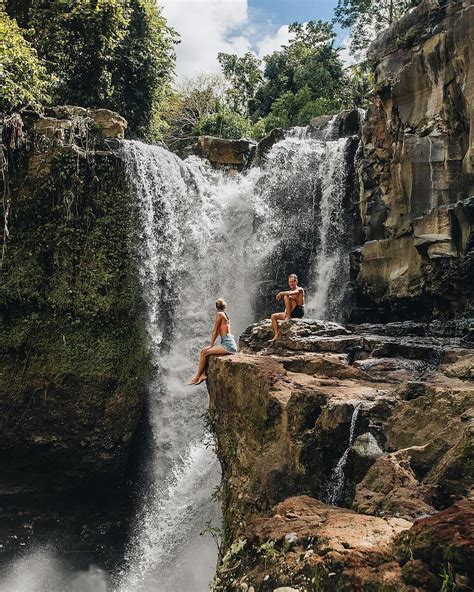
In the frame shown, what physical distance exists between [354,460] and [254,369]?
2.11 m

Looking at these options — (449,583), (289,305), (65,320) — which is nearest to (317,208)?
(289,305)

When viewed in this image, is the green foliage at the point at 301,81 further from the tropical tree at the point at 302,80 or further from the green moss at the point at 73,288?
the green moss at the point at 73,288

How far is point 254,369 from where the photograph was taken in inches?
273

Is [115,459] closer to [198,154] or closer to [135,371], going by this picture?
[135,371]

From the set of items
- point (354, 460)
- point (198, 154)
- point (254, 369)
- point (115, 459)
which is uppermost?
point (198, 154)

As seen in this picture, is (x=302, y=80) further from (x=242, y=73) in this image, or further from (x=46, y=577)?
(x=46, y=577)

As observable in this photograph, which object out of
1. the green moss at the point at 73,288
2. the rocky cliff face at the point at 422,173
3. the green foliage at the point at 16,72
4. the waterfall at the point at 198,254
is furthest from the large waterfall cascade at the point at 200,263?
the green foliage at the point at 16,72

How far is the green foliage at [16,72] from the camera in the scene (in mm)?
13570

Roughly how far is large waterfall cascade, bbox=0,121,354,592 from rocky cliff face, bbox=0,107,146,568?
66 centimetres

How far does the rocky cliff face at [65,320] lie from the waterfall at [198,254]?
69 cm

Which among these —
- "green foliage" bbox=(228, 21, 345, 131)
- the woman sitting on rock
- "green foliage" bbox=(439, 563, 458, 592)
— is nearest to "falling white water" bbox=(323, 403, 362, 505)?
"green foliage" bbox=(439, 563, 458, 592)

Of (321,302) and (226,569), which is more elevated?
(321,302)

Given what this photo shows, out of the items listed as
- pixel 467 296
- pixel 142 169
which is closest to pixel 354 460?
pixel 467 296

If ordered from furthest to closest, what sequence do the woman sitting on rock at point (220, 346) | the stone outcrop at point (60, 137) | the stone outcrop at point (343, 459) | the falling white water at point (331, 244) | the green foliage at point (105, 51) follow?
the green foliage at point (105, 51), the falling white water at point (331, 244), the stone outcrop at point (60, 137), the woman sitting on rock at point (220, 346), the stone outcrop at point (343, 459)
